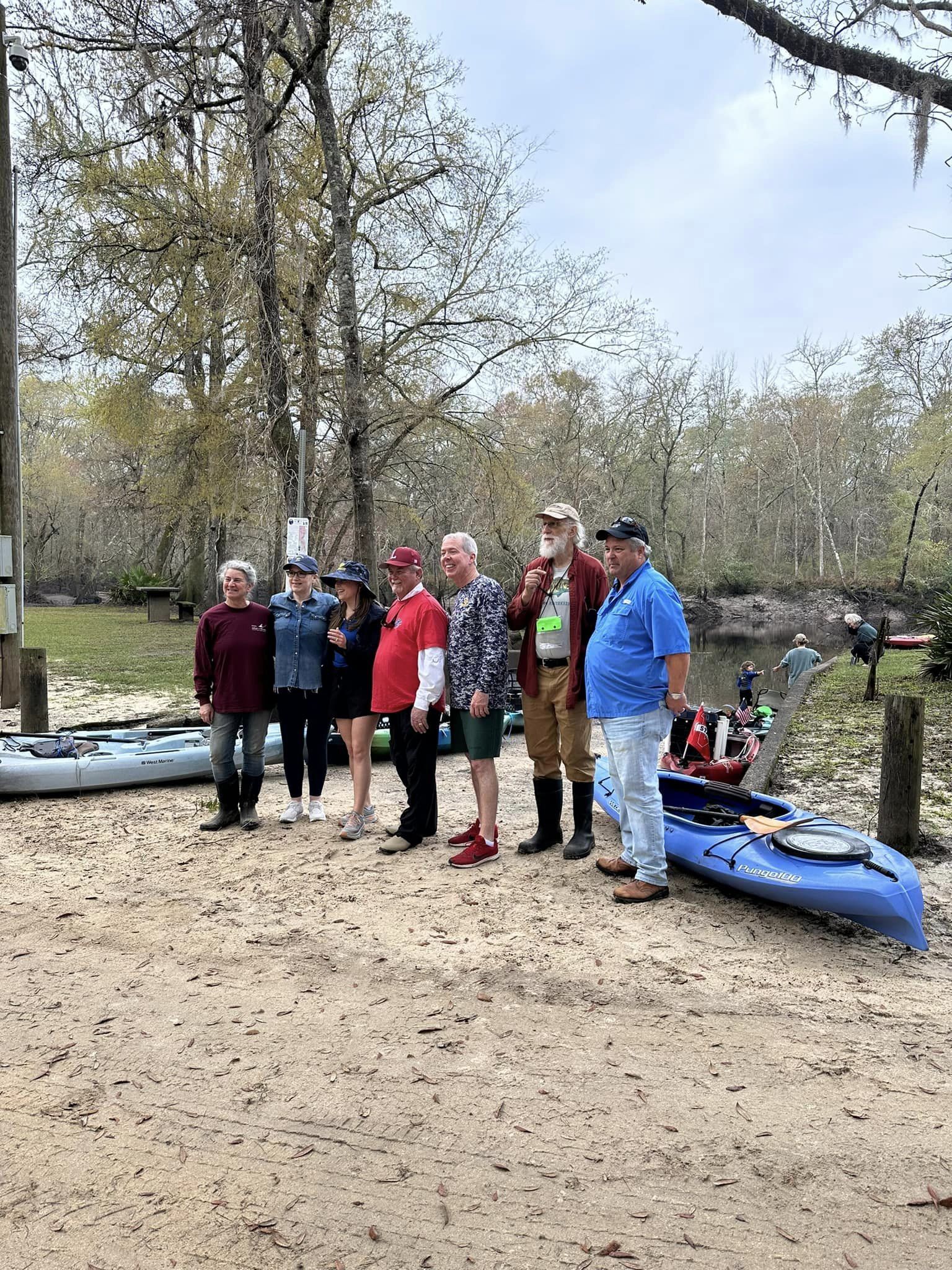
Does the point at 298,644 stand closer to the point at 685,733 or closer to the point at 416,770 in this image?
the point at 416,770

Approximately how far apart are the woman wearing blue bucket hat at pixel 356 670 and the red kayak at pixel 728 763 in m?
2.25

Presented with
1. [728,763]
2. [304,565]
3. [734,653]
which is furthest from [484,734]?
[734,653]

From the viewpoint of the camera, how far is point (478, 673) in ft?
16.8

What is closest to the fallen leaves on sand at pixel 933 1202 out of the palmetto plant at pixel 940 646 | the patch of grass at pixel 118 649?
the patch of grass at pixel 118 649

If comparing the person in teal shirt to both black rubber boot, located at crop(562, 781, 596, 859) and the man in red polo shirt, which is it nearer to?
black rubber boot, located at crop(562, 781, 596, 859)

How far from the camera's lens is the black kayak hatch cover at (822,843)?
4.30 metres

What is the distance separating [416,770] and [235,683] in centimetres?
146

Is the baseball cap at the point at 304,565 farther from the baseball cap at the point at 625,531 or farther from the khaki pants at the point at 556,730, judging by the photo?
the baseball cap at the point at 625,531

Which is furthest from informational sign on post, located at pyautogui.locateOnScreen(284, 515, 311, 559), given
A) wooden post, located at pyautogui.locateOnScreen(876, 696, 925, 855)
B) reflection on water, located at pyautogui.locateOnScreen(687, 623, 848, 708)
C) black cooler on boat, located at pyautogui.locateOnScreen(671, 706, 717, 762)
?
reflection on water, located at pyautogui.locateOnScreen(687, 623, 848, 708)

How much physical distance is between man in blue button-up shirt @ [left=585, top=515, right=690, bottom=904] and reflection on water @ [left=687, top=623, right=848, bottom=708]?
34.8 feet

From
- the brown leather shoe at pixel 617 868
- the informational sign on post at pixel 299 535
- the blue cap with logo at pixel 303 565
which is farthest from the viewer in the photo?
the informational sign on post at pixel 299 535

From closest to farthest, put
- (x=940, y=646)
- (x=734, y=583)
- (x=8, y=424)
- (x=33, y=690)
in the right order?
(x=33, y=690), (x=8, y=424), (x=940, y=646), (x=734, y=583)

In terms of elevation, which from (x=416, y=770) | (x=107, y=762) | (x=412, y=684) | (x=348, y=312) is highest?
(x=348, y=312)

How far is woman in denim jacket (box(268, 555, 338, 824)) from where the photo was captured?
588 centimetres
